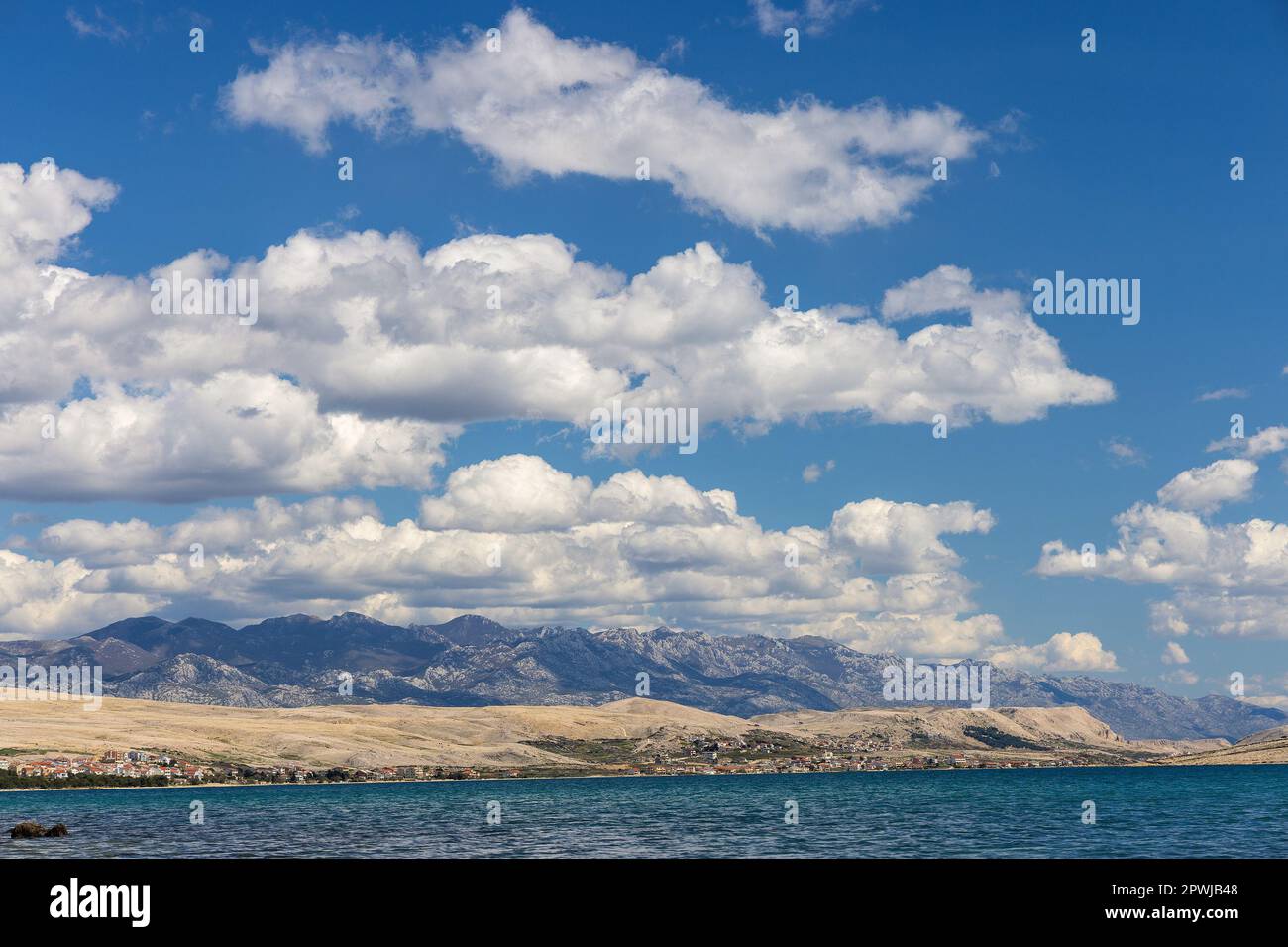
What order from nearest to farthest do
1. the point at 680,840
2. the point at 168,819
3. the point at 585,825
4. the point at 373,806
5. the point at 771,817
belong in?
the point at 680,840, the point at 585,825, the point at 771,817, the point at 168,819, the point at 373,806

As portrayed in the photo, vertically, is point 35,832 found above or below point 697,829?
above

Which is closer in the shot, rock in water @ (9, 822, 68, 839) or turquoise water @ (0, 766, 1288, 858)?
turquoise water @ (0, 766, 1288, 858)

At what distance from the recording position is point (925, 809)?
506 feet

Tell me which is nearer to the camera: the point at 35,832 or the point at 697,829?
the point at 35,832

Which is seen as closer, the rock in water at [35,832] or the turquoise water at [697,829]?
the turquoise water at [697,829]

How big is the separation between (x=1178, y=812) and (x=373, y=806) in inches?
4642

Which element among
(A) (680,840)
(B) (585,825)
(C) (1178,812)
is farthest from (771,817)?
(C) (1178,812)
